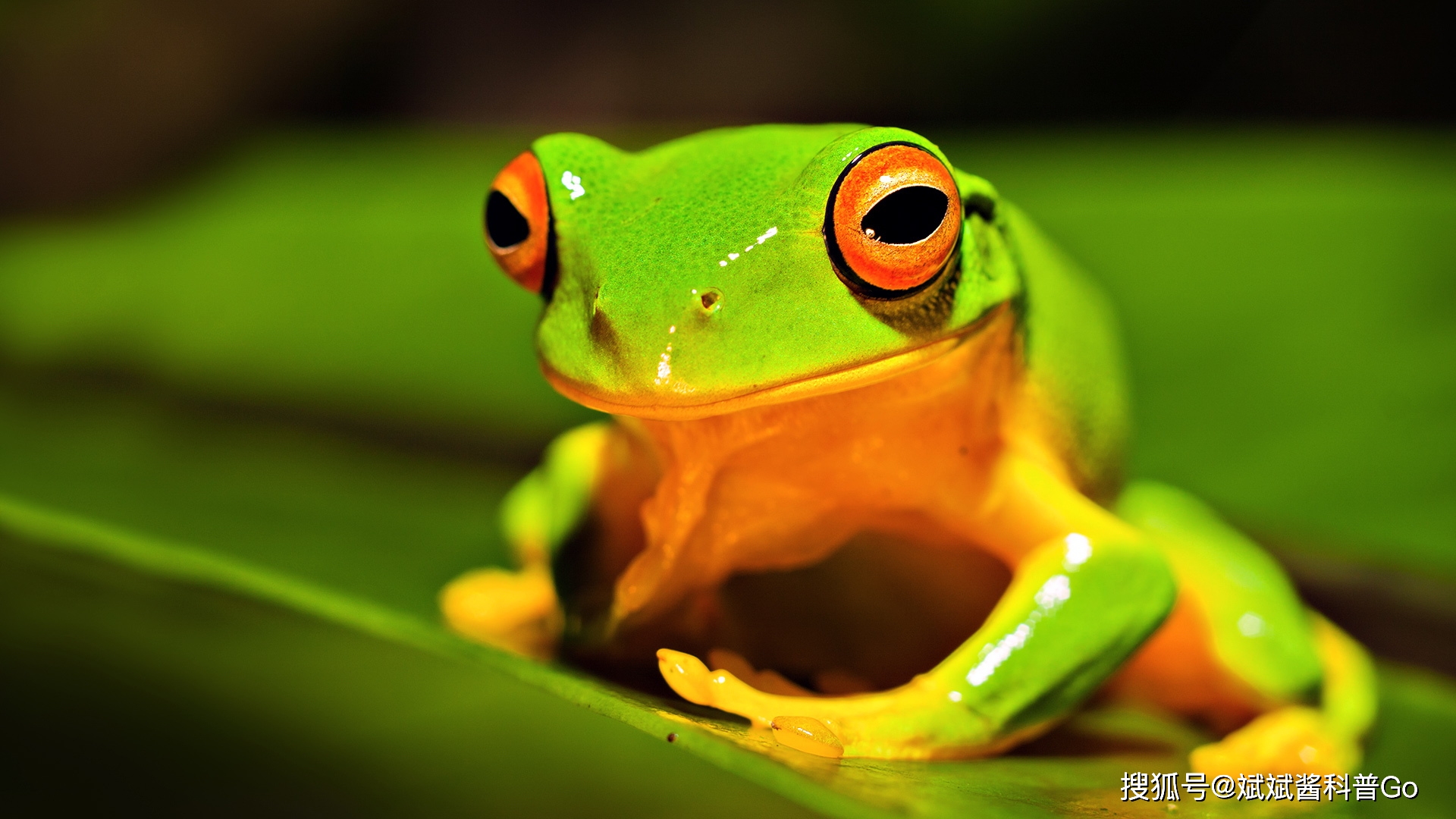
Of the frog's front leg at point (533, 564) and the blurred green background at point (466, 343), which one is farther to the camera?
the frog's front leg at point (533, 564)

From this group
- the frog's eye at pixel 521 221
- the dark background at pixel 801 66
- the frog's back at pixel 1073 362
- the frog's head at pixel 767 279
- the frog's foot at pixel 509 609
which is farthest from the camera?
the dark background at pixel 801 66

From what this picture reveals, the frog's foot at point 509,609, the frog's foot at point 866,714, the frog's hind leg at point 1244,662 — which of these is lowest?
the frog's foot at point 866,714

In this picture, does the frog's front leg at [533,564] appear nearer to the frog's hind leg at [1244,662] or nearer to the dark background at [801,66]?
the frog's hind leg at [1244,662]

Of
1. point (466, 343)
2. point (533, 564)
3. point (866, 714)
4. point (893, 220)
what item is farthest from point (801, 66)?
point (866, 714)

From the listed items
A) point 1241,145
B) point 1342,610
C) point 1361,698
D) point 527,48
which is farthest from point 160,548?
point 527,48

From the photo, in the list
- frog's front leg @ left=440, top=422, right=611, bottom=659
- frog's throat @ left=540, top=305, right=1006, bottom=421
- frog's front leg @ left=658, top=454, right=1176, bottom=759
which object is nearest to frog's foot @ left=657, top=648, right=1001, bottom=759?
frog's front leg @ left=658, top=454, right=1176, bottom=759

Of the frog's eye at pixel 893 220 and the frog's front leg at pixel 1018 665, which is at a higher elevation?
the frog's eye at pixel 893 220

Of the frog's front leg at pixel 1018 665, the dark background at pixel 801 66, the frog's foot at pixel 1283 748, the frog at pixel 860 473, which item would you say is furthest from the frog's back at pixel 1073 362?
the dark background at pixel 801 66
